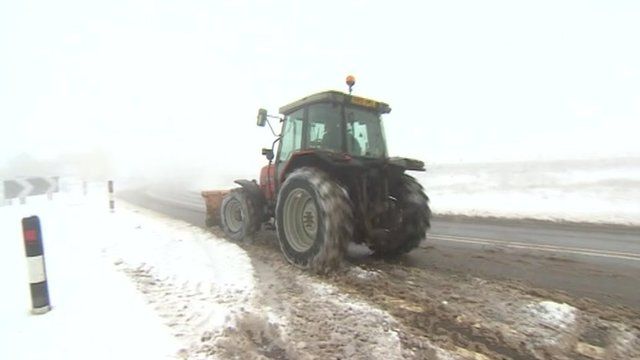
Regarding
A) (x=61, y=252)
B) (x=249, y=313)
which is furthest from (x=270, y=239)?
(x=249, y=313)

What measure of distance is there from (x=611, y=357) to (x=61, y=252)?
22.2ft

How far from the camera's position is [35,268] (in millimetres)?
4219

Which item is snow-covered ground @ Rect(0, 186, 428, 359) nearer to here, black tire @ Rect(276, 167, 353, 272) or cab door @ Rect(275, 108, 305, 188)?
black tire @ Rect(276, 167, 353, 272)

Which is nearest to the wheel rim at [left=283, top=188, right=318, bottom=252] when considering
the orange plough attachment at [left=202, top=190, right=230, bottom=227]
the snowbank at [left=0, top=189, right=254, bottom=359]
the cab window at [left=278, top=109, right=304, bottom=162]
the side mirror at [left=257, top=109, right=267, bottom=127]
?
the snowbank at [left=0, top=189, right=254, bottom=359]

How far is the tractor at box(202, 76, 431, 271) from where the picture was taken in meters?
5.62

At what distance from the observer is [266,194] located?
8062mm

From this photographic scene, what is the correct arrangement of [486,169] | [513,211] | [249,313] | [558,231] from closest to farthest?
[249,313] → [558,231] → [513,211] → [486,169]

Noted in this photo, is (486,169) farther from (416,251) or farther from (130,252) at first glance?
(130,252)

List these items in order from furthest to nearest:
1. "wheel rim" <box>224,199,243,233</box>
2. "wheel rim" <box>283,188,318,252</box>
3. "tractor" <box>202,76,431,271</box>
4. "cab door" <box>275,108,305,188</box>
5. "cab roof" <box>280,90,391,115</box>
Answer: "wheel rim" <box>224,199,243,233</box>
"cab door" <box>275,108,305,188</box>
"cab roof" <box>280,90,391,115</box>
"wheel rim" <box>283,188,318,252</box>
"tractor" <box>202,76,431,271</box>

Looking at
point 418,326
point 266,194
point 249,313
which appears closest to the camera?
point 418,326

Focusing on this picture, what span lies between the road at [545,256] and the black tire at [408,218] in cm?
23

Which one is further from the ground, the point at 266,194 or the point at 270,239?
the point at 266,194

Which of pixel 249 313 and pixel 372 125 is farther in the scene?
pixel 372 125

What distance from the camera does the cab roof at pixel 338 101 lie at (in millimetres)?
6480
